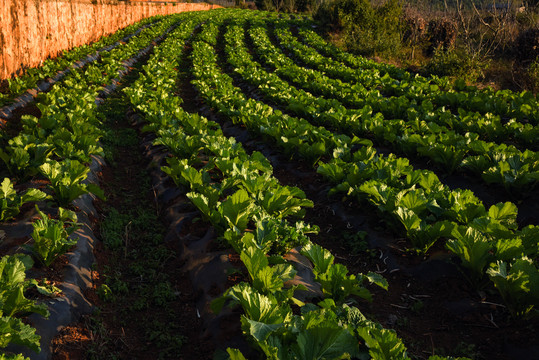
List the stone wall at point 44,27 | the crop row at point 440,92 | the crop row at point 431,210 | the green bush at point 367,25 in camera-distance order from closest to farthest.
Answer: the crop row at point 431,210 → the crop row at point 440,92 → the stone wall at point 44,27 → the green bush at point 367,25

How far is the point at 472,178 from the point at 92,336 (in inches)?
215

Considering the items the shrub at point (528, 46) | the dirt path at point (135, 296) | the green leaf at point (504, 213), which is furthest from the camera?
the shrub at point (528, 46)

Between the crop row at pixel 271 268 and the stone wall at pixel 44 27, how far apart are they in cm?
670

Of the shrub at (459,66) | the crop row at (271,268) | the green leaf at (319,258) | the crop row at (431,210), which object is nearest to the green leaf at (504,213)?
the crop row at (431,210)

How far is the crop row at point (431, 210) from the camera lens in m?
3.40

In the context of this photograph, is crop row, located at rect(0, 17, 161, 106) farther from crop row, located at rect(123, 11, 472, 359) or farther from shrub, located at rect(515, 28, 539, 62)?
shrub, located at rect(515, 28, 539, 62)

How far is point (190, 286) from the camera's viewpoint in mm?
3990

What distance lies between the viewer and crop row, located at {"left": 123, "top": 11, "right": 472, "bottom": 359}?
2404mm

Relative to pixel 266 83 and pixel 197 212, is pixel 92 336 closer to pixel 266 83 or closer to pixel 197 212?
pixel 197 212

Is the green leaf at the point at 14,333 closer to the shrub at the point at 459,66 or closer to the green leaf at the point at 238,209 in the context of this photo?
the green leaf at the point at 238,209

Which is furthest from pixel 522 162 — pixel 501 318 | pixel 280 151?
pixel 280 151

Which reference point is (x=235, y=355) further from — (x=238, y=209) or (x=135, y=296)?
(x=135, y=296)

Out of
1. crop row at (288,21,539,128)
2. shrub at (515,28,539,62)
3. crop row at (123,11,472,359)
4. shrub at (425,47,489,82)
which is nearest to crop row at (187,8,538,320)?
crop row at (123,11,472,359)

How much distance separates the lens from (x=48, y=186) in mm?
4488
